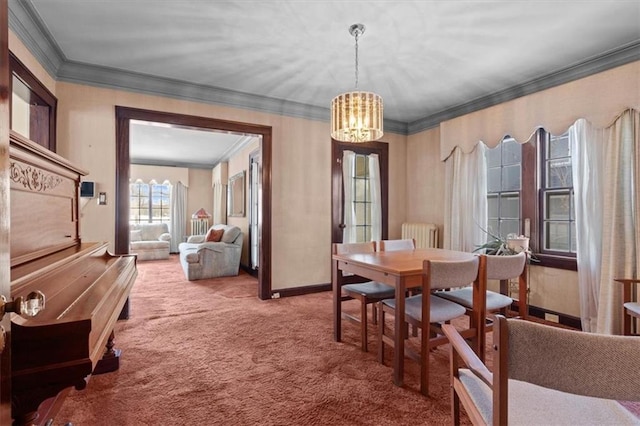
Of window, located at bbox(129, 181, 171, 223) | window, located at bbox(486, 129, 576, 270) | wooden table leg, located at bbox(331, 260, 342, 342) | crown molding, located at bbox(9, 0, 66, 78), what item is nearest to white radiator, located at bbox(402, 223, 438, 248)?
window, located at bbox(486, 129, 576, 270)

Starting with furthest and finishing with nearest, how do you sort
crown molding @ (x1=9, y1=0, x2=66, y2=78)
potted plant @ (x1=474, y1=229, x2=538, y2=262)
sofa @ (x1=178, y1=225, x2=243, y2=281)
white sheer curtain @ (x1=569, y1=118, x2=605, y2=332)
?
sofa @ (x1=178, y1=225, x2=243, y2=281) < potted plant @ (x1=474, y1=229, x2=538, y2=262) < white sheer curtain @ (x1=569, y1=118, x2=605, y2=332) < crown molding @ (x1=9, y1=0, x2=66, y2=78)

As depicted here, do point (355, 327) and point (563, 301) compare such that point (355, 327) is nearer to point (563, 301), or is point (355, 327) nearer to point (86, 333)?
point (563, 301)

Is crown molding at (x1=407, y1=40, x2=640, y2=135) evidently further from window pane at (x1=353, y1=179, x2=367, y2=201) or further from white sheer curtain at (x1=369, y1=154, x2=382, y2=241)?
window pane at (x1=353, y1=179, x2=367, y2=201)

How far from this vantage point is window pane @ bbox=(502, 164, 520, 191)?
356 centimetres

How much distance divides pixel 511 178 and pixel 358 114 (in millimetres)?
2343

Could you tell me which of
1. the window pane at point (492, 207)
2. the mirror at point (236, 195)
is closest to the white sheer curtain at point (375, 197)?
the window pane at point (492, 207)

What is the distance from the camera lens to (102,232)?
3145mm

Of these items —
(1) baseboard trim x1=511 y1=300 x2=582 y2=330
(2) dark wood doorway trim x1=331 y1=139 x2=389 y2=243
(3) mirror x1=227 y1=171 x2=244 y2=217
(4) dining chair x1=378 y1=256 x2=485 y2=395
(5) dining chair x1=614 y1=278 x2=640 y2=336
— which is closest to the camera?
(4) dining chair x1=378 y1=256 x2=485 y2=395

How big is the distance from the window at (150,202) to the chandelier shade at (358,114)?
7502 millimetres

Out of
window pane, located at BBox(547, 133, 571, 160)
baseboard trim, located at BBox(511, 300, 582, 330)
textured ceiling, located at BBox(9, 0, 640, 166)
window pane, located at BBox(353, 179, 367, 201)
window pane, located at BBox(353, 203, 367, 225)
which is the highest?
textured ceiling, located at BBox(9, 0, 640, 166)

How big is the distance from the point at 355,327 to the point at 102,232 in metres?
2.72

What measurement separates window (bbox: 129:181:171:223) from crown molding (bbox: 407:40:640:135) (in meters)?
7.27

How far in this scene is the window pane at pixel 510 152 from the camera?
140 inches

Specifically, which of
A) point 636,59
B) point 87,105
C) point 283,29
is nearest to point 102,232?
point 87,105
